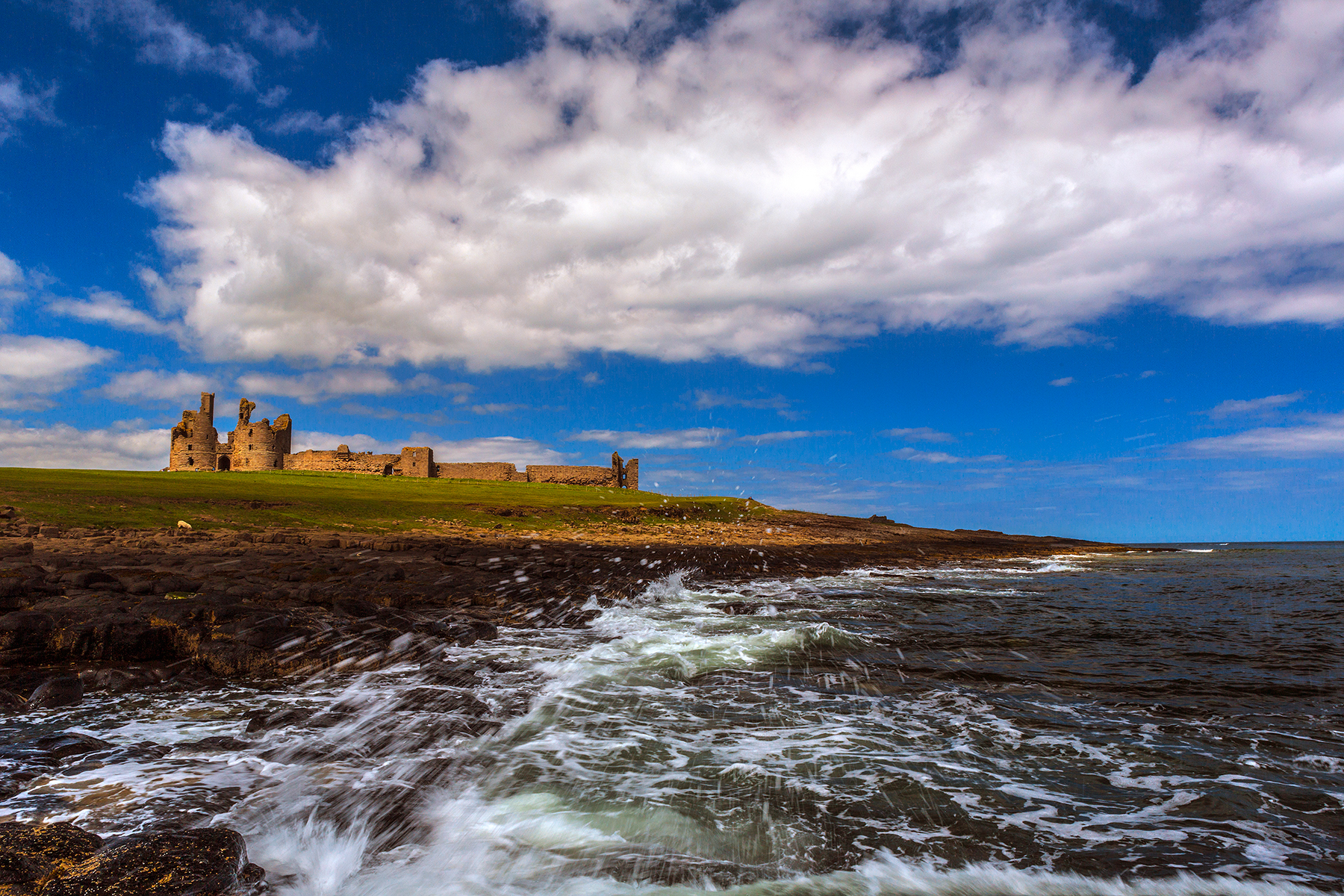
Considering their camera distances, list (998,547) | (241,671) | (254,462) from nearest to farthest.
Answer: (241,671)
(998,547)
(254,462)

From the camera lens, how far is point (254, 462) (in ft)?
209

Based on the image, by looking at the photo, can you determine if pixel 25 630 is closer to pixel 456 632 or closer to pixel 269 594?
pixel 269 594

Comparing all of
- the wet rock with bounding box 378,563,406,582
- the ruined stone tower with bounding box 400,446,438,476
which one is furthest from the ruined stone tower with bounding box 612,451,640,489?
the wet rock with bounding box 378,563,406,582

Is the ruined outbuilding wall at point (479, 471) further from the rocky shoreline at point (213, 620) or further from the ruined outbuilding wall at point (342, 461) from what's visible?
the rocky shoreline at point (213, 620)

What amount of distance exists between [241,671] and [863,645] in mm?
9234

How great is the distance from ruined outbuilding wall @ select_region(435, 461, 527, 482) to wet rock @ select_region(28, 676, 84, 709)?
65837mm

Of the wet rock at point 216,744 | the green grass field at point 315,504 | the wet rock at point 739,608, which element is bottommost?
the wet rock at point 739,608

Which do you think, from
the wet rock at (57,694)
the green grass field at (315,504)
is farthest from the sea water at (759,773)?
the green grass field at (315,504)

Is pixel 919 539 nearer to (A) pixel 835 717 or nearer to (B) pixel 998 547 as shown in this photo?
(B) pixel 998 547

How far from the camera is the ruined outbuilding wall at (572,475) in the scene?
74.3m

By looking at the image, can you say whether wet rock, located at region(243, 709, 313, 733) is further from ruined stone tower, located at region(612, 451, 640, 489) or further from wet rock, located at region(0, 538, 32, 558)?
ruined stone tower, located at region(612, 451, 640, 489)

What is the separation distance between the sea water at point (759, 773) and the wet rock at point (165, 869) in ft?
1.25

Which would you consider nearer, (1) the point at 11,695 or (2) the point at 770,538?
(1) the point at 11,695

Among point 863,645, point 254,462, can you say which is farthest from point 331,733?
point 254,462
